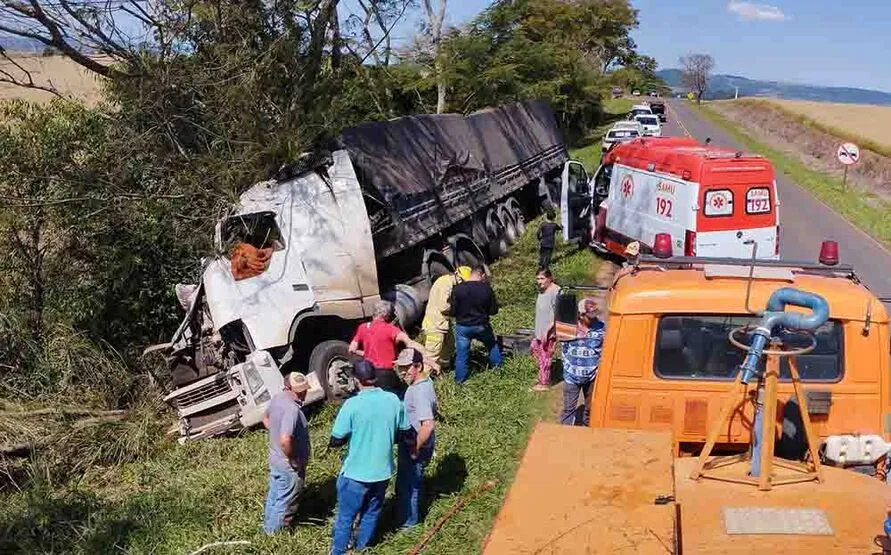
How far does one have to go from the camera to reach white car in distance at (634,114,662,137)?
34.4 metres

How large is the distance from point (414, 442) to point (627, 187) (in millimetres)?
9382

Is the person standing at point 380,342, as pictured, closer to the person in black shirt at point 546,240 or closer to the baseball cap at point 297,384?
the baseball cap at point 297,384

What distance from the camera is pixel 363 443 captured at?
19.4 feet

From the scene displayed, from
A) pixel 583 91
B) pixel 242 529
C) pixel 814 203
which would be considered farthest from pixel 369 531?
pixel 583 91

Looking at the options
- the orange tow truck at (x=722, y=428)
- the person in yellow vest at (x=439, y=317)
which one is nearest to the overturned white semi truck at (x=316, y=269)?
the person in yellow vest at (x=439, y=317)

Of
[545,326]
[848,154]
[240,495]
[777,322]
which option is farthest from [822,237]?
[777,322]

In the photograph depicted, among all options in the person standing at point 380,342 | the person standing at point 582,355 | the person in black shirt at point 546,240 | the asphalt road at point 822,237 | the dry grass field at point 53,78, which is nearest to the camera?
the person standing at point 582,355

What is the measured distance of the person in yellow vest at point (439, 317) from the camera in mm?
10023

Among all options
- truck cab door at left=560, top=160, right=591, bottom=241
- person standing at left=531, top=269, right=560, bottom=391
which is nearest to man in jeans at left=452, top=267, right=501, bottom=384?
person standing at left=531, top=269, right=560, bottom=391

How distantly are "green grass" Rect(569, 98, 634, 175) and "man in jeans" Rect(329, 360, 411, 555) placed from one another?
22.5 metres

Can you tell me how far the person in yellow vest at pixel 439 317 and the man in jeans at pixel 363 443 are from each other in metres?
4.00

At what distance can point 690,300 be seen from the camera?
199 inches

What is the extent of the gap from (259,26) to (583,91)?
29.8 m

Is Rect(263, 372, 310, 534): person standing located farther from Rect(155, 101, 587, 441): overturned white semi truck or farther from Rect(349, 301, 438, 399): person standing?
Rect(155, 101, 587, 441): overturned white semi truck
